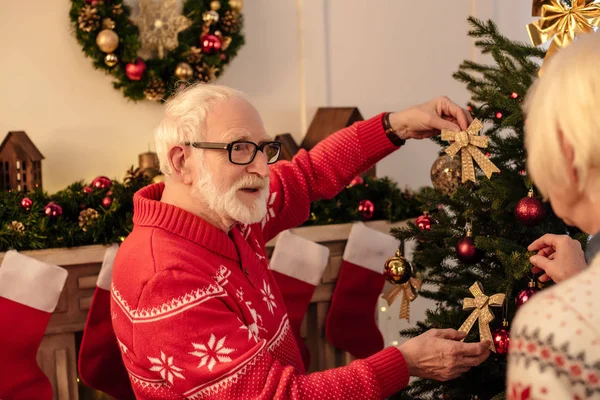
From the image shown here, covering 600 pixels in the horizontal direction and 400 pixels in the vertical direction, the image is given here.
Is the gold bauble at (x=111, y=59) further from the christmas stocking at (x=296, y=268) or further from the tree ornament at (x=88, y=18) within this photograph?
the christmas stocking at (x=296, y=268)

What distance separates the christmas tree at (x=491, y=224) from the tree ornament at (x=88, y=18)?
63.2 inches

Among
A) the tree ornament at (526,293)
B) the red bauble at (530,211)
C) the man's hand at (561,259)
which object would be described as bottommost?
the tree ornament at (526,293)

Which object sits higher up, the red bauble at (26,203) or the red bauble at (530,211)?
the red bauble at (530,211)

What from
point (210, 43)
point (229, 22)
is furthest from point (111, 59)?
point (229, 22)

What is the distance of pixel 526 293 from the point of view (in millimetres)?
1751

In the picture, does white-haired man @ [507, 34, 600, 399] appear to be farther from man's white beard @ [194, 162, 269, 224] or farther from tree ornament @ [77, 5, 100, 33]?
tree ornament @ [77, 5, 100, 33]

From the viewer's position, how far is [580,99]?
1.00 metres

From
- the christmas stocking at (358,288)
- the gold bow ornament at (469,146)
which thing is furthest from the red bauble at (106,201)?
the gold bow ornament at (469,146)

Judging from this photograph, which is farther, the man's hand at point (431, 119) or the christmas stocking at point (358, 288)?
the christmas stocking at point (358, 288)

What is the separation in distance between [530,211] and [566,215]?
0.63m

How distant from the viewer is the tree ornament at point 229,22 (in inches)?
126

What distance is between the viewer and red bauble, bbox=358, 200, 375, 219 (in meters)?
3.09

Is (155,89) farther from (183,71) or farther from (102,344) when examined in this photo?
(102,344)

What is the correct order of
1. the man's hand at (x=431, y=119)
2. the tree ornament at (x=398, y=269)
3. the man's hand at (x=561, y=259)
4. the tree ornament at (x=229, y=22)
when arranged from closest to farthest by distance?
1. the man's hand at (x=561, y=259)
2. the man's hand at (x=431, y=119)
3. the tree ornament at (x=398, y=269)
4. the tree ornament at (x=229, y=22)
